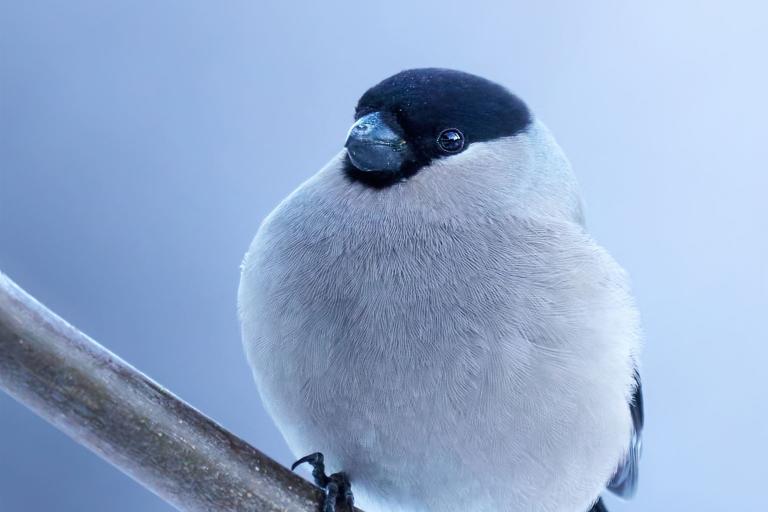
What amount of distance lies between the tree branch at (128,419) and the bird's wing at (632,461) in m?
0.45

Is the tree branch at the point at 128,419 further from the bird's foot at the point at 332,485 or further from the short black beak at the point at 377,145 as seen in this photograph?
the short black beak at the point at 377,145

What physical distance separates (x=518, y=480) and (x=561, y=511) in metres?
0.11

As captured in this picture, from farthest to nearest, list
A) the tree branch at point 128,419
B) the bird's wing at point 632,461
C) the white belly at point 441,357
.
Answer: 1. the bird's wing at point 632,461
2. the white belly at point 441,357
3. the tree branch at point 128,419

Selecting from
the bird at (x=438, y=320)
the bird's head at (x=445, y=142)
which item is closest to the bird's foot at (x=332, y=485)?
the bird at (x=438, y=320)

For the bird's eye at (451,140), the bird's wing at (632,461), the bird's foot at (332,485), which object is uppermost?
the bird's eye at (451,140)

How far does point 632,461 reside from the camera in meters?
1.11

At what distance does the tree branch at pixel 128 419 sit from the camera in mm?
708

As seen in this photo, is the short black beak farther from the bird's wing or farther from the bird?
the bird's wing

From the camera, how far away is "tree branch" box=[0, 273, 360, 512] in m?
0.71

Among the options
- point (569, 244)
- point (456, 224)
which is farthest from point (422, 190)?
point (569, 244)

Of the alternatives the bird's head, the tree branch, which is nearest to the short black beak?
the bird's head

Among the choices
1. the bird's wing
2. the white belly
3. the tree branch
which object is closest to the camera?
the tree branch

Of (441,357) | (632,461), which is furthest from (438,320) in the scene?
(632,461)

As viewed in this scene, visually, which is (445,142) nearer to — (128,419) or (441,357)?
(441,357)
